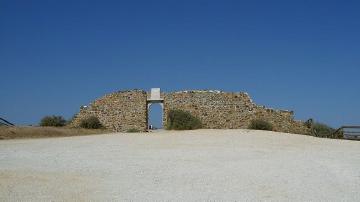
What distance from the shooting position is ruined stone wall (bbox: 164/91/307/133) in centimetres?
2805

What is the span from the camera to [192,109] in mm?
28125

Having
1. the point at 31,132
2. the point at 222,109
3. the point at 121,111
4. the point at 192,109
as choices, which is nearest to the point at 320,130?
the point at 222,109

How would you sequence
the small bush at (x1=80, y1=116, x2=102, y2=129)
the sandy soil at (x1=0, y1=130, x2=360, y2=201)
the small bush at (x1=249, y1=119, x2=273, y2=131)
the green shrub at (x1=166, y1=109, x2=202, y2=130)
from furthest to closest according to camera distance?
the small bush at (x1=249, y1=119, x2=273, y2=131), the small bush at (x1=80, y1=116, x2=102, y2=129), the green shrub at (x1=166, y1=109, x2=202, y2=130), the sandy soil at (x1=0, y1=130, x2=360, y2=201)

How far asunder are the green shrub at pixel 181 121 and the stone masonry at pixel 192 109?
43.6 inches

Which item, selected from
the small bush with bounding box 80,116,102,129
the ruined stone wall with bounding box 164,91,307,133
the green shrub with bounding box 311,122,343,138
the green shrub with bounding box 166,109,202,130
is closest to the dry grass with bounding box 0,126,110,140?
the small bush with bounding box 80,116,102,129

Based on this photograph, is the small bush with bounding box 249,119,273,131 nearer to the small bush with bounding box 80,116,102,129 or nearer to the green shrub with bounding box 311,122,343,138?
the green shrub with bounding box 311,122,343,138

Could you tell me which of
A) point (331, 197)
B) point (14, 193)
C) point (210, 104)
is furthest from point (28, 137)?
point (331, 197)

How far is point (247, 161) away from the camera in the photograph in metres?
12.8

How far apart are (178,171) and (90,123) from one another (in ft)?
55.0

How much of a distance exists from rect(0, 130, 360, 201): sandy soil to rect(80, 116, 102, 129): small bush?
928 cm

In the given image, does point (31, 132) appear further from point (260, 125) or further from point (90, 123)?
point (260, 125)

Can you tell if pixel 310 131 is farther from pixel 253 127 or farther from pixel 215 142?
pixel 215 142

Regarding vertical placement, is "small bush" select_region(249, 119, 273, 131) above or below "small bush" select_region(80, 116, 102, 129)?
below

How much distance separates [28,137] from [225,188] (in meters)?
14.0
